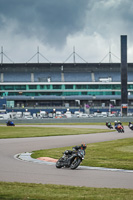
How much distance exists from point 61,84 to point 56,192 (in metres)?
129

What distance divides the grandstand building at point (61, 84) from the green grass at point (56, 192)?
125 metres

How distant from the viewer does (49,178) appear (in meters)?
15.7

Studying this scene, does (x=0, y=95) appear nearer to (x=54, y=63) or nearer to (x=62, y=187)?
(x=54, y=63)

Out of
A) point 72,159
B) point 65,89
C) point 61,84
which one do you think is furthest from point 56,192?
point 65,89

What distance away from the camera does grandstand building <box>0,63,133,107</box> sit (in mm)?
141375

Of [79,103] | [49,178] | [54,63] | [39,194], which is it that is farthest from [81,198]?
[54,63]

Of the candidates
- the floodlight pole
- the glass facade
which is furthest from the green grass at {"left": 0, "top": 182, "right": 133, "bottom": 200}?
the glass facade

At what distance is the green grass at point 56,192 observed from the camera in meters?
11.8

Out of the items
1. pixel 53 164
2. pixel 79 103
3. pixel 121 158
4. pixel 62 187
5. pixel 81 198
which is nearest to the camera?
pixel 81 198

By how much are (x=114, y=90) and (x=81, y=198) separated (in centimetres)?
13134

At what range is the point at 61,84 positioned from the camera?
14150 centimetres

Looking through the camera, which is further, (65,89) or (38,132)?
(65,89)

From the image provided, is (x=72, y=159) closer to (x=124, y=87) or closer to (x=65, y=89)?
(x=124, y=87)

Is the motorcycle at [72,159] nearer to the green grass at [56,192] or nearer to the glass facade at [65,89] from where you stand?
the green grass at [56,192]
